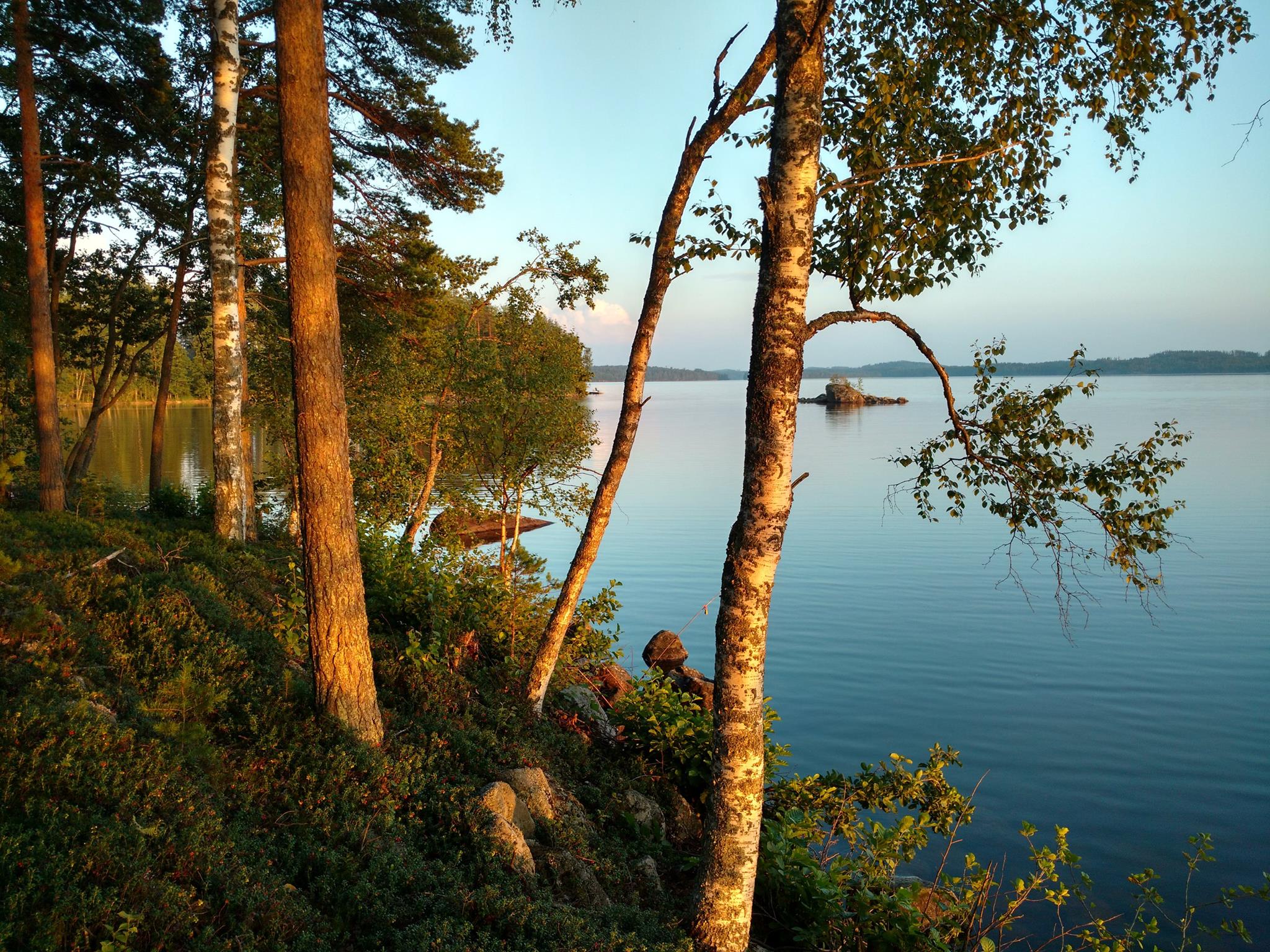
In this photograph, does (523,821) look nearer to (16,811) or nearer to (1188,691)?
(16,811)

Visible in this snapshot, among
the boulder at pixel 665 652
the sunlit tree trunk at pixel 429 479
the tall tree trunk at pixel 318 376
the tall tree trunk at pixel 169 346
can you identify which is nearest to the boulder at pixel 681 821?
the tall tree trunk at pixel 318 376

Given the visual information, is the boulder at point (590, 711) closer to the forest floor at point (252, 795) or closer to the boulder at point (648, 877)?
the forest floor at point (252, 795)

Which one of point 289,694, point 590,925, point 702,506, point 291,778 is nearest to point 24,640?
point 289,694

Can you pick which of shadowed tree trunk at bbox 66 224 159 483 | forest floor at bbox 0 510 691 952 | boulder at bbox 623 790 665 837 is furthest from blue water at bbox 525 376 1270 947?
shadowed tree trunk at bbox 66 224 159 483

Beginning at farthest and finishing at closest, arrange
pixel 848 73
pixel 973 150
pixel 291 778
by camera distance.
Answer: pixel 848 73 < pixel 973 150 < pixel 291 778

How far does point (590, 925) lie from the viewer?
500 centimetres

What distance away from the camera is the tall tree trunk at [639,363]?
26.3 ft

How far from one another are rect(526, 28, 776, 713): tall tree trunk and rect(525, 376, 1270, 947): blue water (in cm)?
365

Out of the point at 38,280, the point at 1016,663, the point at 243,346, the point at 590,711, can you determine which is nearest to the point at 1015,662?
the point at 1016,663

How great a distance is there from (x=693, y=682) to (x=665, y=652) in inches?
83.7

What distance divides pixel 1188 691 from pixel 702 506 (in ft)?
69.5

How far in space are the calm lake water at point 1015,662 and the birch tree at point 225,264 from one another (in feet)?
28.9

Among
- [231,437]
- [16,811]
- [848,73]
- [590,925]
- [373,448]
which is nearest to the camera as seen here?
[16,811]

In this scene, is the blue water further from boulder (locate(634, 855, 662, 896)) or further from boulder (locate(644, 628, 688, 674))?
boulder (locate(634, 855, 662, 896))
